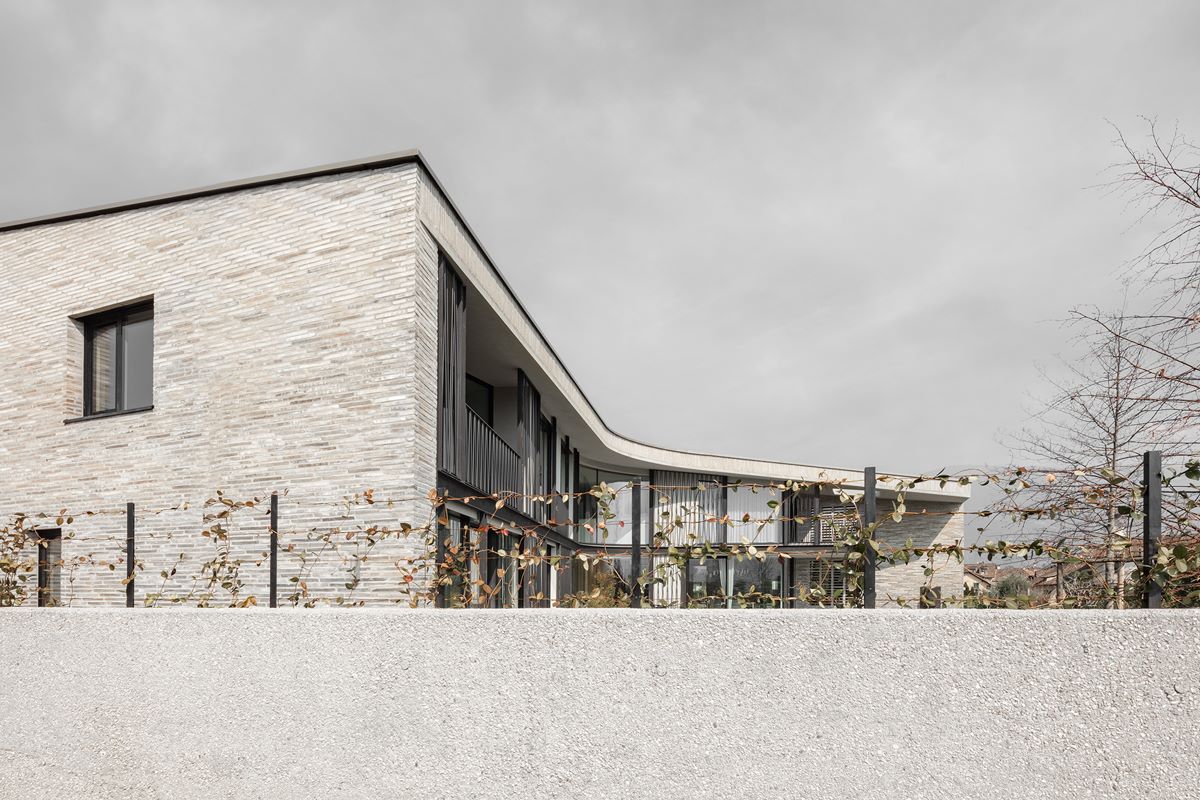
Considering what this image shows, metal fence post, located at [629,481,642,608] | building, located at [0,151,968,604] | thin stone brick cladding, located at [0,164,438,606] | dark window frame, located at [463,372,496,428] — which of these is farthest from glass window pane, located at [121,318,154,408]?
metal fence post, located at [629,481,642,608]

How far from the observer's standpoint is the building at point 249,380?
8.52m

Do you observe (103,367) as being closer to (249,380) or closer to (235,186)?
(249,380)

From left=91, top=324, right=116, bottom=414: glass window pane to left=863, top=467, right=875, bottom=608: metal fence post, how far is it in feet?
34.8

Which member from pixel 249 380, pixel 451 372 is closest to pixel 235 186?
pixel 249 380

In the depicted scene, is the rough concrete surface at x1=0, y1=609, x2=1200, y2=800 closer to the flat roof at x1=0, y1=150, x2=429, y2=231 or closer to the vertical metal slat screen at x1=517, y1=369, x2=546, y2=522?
the flat roof at x1=0, y1=150, x2=429, y2=231

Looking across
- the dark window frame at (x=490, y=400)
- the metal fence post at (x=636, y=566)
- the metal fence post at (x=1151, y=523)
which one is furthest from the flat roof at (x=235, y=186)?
the metal fence post at (x=1151, y=523)

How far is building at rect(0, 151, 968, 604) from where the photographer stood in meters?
8.52

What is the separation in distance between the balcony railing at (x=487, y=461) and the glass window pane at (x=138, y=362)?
4.07 meters

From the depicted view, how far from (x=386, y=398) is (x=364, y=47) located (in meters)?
Answer: 3.44

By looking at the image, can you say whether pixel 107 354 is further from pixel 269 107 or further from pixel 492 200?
pixel 492 200

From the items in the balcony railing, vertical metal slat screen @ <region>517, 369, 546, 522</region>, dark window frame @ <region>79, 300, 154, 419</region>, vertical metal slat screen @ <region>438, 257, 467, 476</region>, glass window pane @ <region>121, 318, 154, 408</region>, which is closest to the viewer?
vertical metal slat screen @ <region>438, 257, 467, 476</region>

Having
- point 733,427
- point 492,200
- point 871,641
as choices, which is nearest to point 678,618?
point 871,641

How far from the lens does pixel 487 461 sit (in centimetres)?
1212

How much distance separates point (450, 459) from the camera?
388 inches
